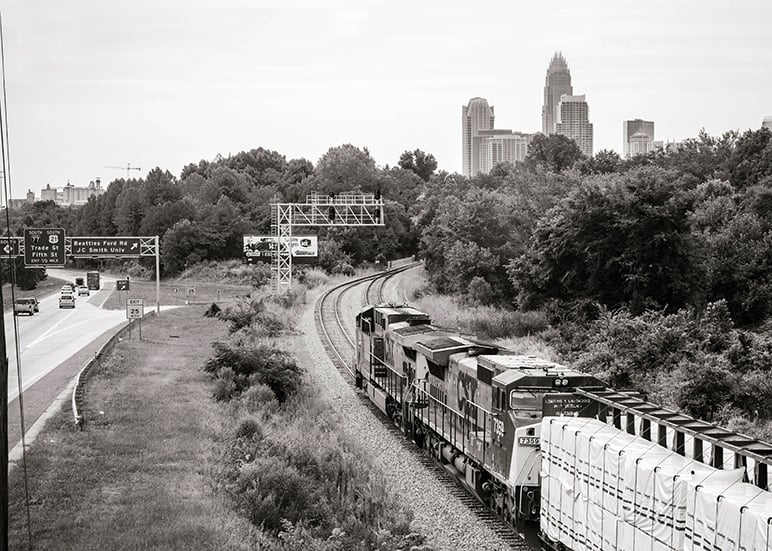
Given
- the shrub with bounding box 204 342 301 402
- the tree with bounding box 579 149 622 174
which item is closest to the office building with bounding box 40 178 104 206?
the shrub with bounding box 204 342 301 402

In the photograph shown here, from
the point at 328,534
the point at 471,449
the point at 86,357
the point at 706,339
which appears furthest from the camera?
the point at 86,357

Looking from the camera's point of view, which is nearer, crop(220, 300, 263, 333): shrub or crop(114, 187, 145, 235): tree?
crop(220, 300, 263, 333): shrub

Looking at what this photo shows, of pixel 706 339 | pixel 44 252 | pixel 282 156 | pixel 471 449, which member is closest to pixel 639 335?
pixel 706 339

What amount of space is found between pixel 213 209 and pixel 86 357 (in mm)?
39230

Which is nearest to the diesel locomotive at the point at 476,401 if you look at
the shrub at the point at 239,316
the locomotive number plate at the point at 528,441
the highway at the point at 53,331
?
the locomotive number plate at the point at 528,441

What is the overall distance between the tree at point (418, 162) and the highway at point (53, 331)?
91.2 m

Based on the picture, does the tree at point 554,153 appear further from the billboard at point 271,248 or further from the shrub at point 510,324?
the shrub at point 510,324

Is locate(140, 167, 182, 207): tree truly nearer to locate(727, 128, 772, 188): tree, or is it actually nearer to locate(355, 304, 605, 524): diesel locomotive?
locate(355, 304, 605, 524): diesel locomotive

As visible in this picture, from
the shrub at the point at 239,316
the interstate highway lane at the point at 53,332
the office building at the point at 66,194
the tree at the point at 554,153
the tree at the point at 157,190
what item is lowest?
the interstate highway lane at the point at 53,332

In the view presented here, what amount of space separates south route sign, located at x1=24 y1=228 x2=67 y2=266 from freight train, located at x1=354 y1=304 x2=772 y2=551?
42.2 feet

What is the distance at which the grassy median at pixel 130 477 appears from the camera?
14883mm

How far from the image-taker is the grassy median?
14.9 metres

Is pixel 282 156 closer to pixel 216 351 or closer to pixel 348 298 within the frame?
pixel 348 298

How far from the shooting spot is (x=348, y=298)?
64.9 m
